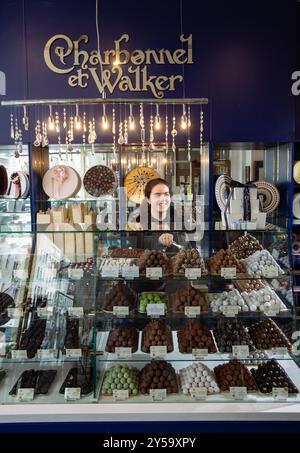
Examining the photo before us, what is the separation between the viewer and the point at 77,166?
16.3 feet

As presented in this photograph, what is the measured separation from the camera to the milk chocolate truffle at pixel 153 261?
2.62 m

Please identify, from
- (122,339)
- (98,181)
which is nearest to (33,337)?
(122,339)

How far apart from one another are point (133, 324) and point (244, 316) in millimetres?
691

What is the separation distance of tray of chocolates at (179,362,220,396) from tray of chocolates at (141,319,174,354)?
16 cm

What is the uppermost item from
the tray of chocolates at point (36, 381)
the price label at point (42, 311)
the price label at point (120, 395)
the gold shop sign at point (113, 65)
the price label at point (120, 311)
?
the gold shop sign at point (113, 65)

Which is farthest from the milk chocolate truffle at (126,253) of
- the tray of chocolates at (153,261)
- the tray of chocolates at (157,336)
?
the tray of chocolates at (157,336)

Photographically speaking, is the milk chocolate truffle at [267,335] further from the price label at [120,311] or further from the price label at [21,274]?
the price label at [21,274]

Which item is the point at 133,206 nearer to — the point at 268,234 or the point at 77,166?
the point at 77,166

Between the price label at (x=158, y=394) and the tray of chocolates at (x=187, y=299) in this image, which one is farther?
the tray of chocolates at (x=187, y=299)

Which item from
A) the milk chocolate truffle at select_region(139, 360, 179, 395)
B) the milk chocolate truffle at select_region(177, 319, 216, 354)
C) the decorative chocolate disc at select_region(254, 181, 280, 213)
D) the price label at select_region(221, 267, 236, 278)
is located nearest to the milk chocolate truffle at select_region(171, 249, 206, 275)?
the price label at select_region(221, 267, 236, 278)

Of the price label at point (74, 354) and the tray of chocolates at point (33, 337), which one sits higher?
the tray of chocolates at point (33, 337)

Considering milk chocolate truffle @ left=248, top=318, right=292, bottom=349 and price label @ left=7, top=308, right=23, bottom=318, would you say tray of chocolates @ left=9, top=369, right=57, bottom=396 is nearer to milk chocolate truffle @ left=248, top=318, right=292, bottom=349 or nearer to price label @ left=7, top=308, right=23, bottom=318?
price label @ left=7, top=308, right=23, bottom=318

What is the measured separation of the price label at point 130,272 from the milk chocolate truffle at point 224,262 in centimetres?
47

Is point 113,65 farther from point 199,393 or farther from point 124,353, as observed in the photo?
point 199,393
